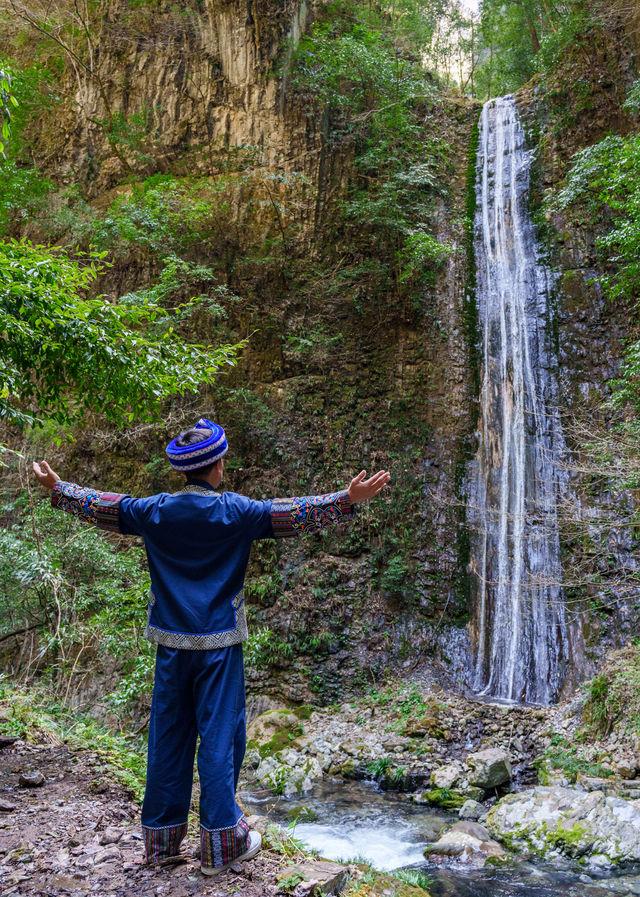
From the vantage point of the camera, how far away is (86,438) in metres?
12.5

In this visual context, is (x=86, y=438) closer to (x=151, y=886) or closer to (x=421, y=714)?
(x=421, y=714)

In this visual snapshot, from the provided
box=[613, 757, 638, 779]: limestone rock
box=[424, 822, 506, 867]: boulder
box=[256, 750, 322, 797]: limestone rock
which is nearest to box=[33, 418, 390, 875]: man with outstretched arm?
box=[424, 822, 506, 867]: boulder

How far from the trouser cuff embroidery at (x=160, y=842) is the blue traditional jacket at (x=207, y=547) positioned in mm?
724

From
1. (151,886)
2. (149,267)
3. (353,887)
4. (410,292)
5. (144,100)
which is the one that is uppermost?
(144,100)

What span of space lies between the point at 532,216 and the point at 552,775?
10066mm

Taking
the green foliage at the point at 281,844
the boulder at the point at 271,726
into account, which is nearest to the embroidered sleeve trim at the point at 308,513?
the green foliage at the point at 281,844

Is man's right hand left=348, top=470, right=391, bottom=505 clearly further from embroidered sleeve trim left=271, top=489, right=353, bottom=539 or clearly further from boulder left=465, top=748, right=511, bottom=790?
boulder left=465, top=748, right=511, bottom=790

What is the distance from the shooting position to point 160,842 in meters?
2.36

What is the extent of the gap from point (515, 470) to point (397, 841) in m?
6.28

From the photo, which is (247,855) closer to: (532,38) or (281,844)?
(281,844)

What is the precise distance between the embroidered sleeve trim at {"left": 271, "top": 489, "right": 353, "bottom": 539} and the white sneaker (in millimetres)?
1221

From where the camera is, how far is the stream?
4.34 meters

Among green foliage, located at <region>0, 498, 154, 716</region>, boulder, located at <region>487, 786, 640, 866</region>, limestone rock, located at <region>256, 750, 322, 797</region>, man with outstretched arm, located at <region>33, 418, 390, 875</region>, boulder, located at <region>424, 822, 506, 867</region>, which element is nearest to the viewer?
man with outstretched arm, located at <region>33, 418, 390, 875</region>

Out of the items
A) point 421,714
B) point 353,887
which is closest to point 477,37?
point 421,714
